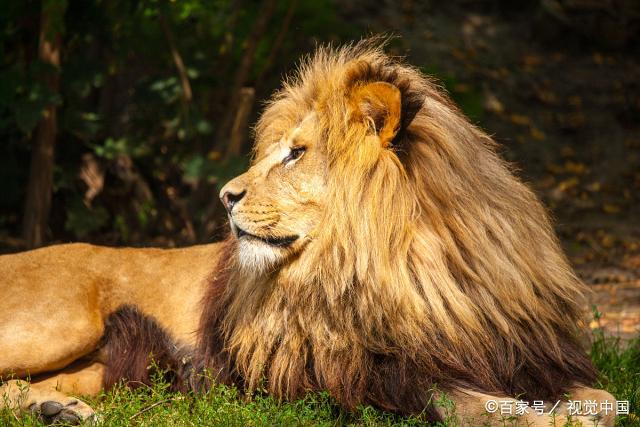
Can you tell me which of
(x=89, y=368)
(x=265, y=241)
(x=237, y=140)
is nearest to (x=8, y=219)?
(x=237, y=140)

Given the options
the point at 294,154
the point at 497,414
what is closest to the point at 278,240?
the point at 294,154

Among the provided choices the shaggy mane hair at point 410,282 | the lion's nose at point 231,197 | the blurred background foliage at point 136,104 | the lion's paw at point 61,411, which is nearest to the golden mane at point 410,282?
the shaggy mane hair at point 410,282

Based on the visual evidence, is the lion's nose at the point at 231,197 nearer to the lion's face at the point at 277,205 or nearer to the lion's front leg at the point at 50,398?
the lion's face at the point at 277,205

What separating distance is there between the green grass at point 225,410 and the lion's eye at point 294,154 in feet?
2.84

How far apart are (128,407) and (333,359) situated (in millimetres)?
866

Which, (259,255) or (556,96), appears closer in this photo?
(259,255)

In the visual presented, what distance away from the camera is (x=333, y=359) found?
343cm

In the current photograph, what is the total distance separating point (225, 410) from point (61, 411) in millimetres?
683

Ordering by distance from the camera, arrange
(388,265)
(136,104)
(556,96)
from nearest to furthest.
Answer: (388,265), (136,104), (556,96)

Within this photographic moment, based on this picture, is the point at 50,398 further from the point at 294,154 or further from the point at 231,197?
the point at 294,154

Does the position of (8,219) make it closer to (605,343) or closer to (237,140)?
(237,140)

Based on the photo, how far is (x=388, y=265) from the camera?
3.29 metres

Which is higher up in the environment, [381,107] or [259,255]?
[381,107]

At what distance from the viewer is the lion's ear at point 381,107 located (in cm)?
332
